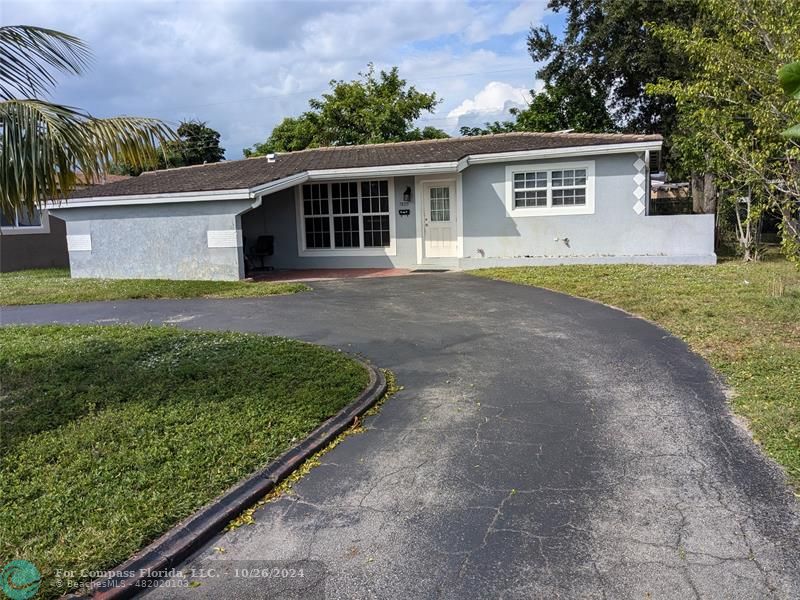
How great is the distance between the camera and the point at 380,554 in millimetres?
3320

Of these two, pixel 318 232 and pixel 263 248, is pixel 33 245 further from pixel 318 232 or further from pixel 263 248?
pixel 318 232

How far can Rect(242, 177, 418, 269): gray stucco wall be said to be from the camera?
17.2 metres

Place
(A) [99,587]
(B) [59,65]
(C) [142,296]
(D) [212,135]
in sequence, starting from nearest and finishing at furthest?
1. (A) [99,587]
2. (B) [59,65]
3. (C) [142,296]
4. (D) [212,135]

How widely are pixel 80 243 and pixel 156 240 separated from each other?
238 centimetres

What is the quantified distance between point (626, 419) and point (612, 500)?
156cm

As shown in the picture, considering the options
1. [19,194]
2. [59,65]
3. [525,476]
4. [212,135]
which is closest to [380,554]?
[525,476]

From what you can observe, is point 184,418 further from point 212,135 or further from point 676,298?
point 212,135

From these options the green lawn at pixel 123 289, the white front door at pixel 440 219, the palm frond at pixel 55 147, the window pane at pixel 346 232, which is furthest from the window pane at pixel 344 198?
the palm frond at pixel 55 147

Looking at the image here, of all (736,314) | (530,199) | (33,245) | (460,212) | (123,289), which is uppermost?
(530,199)

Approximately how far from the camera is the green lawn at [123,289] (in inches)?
497

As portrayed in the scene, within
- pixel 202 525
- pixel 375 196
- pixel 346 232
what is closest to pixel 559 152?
pixel 375 196

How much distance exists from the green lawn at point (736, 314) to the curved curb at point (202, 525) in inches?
134

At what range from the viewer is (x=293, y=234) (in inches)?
715

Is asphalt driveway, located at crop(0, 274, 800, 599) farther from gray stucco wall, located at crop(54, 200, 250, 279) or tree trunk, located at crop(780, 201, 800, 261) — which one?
gray stucco wall, located at crop(54, 200, 250, 279)
